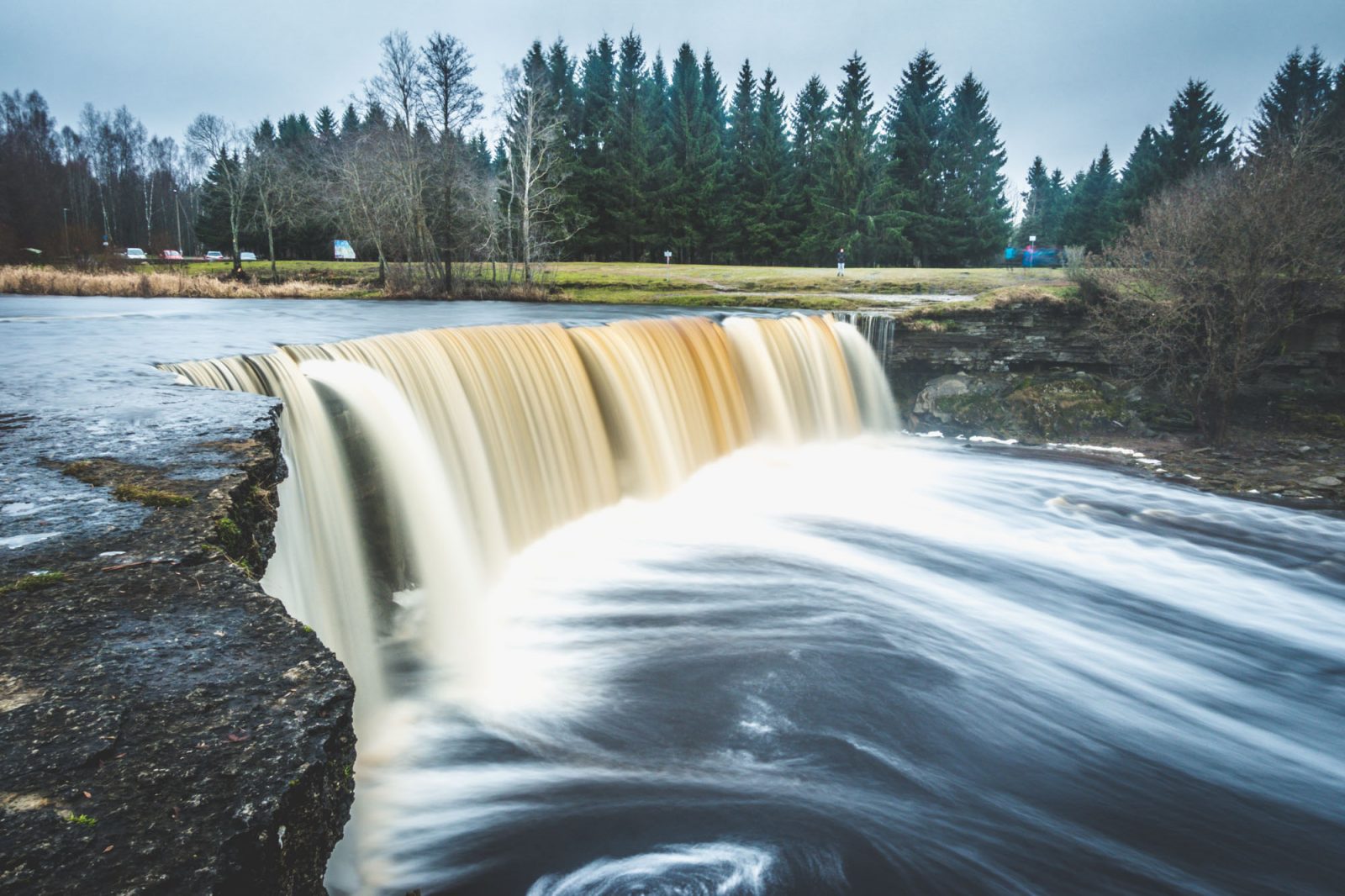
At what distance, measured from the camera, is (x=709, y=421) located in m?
11.5

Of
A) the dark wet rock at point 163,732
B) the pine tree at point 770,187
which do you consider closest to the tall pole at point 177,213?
the pine tree at point 770,187

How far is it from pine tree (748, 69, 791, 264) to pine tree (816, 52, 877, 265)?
9.39ft

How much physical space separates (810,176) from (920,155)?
21.8 feet

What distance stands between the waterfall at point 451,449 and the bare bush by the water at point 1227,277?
814 cm

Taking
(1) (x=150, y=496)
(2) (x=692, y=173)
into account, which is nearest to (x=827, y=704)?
(1) (x=150, y=496)

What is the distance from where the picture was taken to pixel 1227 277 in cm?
1293

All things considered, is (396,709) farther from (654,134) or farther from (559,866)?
(654,134)

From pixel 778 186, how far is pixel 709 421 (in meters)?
39.5

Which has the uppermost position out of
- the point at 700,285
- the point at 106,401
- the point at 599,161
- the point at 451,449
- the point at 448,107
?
the point at 599,161

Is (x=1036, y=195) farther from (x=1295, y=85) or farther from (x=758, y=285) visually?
(x=758, y=285)

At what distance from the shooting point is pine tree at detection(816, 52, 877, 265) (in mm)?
43156

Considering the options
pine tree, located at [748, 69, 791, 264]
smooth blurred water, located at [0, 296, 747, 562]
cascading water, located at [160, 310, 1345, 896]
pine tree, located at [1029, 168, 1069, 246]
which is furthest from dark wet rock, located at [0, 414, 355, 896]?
pine tree, located at [1029, 168, 1069, 246]

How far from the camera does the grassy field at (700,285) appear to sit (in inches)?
797

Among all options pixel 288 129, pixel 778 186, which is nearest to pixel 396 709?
pixel 778 186
